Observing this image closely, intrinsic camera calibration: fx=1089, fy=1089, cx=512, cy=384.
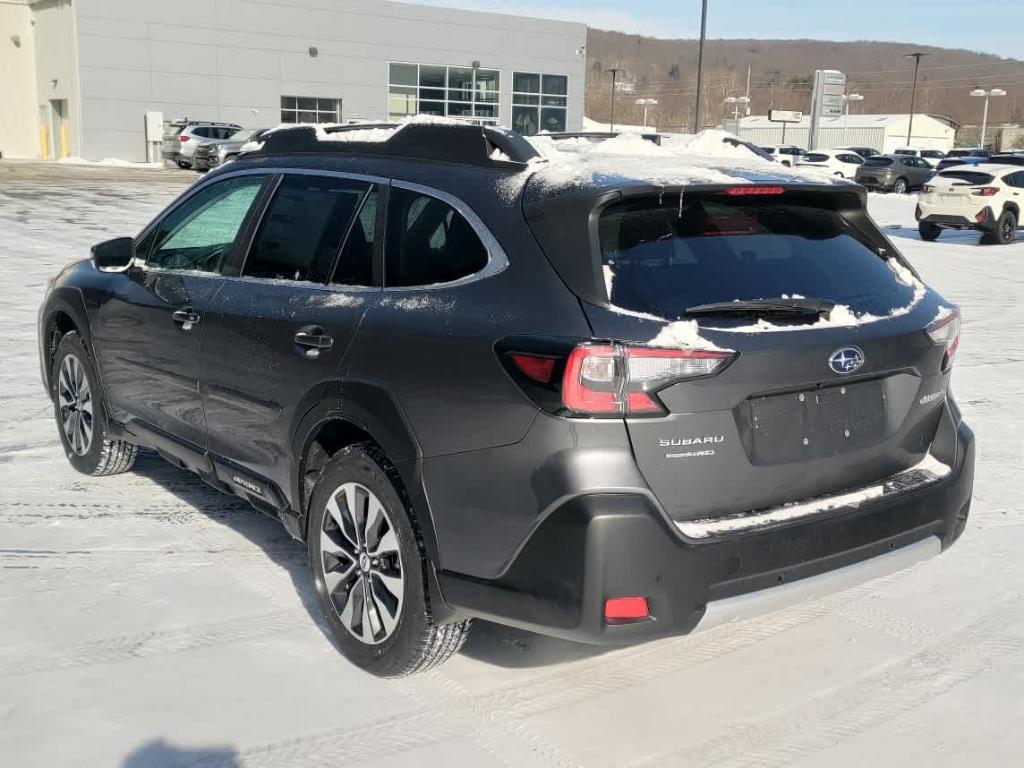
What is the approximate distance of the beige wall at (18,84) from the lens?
48.7m

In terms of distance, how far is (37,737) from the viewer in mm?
3223

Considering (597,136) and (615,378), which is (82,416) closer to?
(597,136)

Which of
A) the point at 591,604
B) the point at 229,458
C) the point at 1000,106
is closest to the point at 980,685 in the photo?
the point at 591,604

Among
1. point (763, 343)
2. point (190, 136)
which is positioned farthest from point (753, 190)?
point (190, 136)

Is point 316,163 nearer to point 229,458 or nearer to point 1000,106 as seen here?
point 229,458

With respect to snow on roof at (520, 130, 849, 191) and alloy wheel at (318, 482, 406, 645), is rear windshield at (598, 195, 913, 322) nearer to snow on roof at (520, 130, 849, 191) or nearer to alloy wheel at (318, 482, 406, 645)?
snow on roof at (520, 130, 849, 191)

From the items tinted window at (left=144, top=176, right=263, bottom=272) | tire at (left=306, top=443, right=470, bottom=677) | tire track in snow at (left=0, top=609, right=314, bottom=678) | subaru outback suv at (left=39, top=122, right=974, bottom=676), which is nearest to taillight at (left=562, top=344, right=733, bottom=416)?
subaru outback suv at (left=39, top=122, right=974, bottom=676)

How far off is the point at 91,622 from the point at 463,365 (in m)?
1.88

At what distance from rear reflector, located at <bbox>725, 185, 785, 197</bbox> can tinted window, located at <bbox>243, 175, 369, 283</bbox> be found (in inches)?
51.2

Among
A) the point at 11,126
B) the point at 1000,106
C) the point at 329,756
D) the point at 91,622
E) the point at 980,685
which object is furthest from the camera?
the point at 1000,106

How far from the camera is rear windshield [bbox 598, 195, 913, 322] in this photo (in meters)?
3.11

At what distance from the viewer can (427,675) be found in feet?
12.1

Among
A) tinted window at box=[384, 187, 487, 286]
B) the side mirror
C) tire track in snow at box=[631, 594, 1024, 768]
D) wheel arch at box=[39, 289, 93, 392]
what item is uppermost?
tinted window at box=[384, 187, 487, 286]

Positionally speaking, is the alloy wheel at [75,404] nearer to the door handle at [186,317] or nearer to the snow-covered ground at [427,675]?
the snow-covered ground at [427,675]
